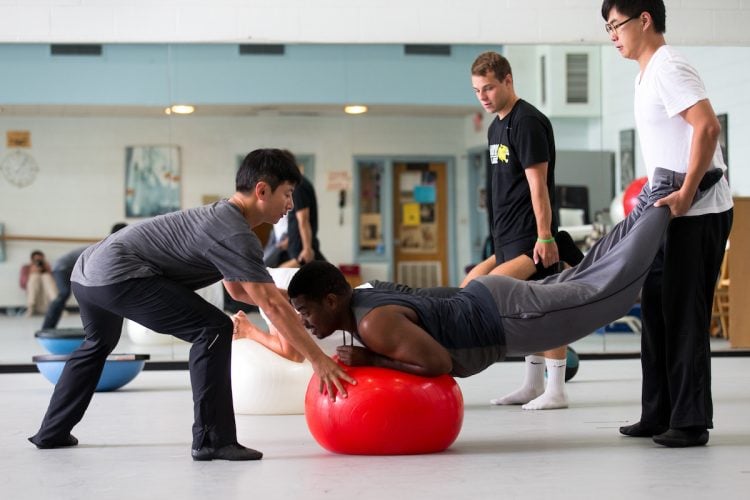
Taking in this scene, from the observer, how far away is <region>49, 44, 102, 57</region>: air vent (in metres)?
7.46

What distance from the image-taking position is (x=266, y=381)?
4789mm

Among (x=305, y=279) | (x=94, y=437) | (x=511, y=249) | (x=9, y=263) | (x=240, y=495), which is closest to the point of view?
(x=240, y=495)

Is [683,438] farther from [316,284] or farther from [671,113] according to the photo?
[316,284]

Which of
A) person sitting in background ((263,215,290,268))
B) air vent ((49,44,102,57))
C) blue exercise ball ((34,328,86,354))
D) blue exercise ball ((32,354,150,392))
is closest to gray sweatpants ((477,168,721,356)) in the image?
blue exercise ball ((32,354,150,392))

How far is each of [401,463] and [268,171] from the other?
3.48 ft

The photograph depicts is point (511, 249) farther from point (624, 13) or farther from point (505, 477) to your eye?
point (505, 477)

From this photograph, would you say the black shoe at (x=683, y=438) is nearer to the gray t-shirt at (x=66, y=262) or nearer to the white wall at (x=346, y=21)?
the white wall at (x=346, y=21)

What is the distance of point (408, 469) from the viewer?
3.38 meters

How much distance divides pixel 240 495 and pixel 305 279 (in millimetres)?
809

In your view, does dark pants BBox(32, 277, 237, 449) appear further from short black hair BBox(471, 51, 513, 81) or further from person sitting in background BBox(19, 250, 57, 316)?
person sitting in background BBox(19, 250, 57, 316)

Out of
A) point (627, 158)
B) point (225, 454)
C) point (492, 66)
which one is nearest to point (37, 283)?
point (627, 158)

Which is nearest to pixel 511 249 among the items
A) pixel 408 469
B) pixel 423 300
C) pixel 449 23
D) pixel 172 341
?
pixel 423 300

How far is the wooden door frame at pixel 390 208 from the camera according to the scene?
816 centimetres

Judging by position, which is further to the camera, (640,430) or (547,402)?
(547,402)
